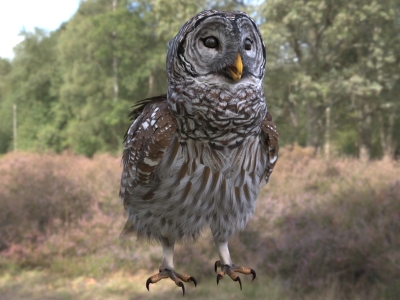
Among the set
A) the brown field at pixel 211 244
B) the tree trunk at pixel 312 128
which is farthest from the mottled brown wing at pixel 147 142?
the tree trunk at pixel 312 128

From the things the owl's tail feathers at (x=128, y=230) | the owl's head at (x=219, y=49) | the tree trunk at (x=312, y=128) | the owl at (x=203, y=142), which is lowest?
the owl's tail feathers at (x=128, y=230)

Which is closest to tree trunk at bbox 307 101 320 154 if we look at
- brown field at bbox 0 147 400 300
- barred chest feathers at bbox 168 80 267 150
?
brown field at bbox 0 147 400 300

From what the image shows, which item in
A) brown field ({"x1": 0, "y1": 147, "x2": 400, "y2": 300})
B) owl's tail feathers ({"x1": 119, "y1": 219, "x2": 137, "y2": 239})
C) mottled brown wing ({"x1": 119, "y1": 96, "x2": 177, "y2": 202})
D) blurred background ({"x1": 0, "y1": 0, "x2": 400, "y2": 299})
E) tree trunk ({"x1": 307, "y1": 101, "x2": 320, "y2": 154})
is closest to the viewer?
mottled brown wing ({"x1": 119, "y1": 96, "x2": 177, "y2": 202})

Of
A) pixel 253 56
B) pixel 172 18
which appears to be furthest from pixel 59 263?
pixel 172 18

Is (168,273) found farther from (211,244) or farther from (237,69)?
(211,244)

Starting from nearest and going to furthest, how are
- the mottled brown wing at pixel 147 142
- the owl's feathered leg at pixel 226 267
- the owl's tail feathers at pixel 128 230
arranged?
the mottled brown wing at pixel 147 142, the owl's feathered leg at pixel 226 267, the owl's tail feathers at pixel 128 230

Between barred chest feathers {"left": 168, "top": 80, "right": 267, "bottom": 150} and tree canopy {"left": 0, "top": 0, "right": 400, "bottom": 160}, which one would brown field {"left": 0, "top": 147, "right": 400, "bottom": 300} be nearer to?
tree canopy {"left": 0, "top": 0, "right": 400, "bottom": 160}

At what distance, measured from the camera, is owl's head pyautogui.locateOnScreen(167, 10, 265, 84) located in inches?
28.3

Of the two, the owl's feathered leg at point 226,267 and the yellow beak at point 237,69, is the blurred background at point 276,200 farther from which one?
the yellow beak at point 237,69

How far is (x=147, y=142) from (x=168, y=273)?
0.44 meters

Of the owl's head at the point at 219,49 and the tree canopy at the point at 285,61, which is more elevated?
the tree canopy at the point at 285,61

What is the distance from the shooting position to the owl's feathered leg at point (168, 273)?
104 centimetres

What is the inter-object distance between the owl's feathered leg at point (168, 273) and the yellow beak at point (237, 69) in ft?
2.00

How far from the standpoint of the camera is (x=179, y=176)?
2.93 feet
